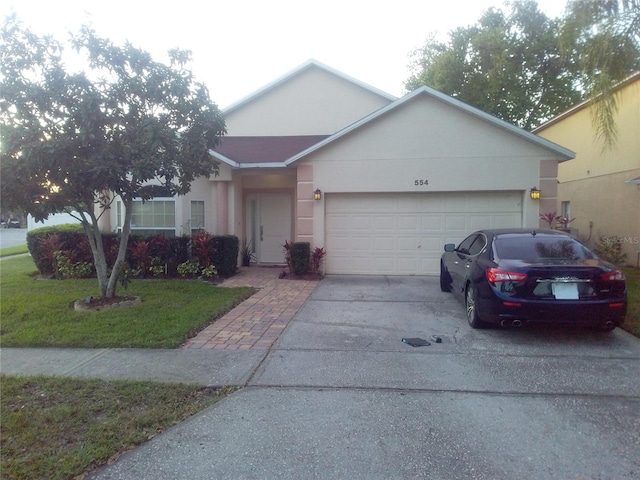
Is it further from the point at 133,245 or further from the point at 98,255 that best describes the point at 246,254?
the point at 98,255

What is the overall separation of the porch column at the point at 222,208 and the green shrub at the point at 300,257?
2.42 metres

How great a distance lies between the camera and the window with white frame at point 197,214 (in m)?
13.3

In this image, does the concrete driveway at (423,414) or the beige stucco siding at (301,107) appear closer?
the concrete driveway at (423,414)

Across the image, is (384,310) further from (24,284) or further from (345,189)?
(24,284)

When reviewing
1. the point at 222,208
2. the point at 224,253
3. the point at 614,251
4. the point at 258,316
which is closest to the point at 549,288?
the point at 258,316

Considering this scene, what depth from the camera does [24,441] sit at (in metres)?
3.77

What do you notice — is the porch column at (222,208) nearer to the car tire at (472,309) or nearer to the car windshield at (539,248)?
the car tire at (472,309)

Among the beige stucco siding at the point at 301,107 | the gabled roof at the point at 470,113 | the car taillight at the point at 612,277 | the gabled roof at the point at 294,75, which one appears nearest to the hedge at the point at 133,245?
the gabled roof at the point at 470,113

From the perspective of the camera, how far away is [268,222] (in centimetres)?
1459

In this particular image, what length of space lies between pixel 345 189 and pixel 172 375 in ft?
25.2

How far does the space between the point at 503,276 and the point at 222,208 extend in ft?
28.6

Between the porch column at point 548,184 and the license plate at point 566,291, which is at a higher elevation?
the porch column at point 548,184

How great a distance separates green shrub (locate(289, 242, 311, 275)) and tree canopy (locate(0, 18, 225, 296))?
13.8ft

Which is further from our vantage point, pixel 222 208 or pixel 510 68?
pixel 510 68
